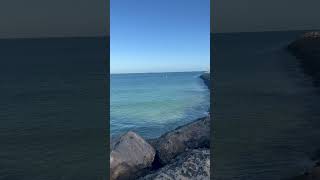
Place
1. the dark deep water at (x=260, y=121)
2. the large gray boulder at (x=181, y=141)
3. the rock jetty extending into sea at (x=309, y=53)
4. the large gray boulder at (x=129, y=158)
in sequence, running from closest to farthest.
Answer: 1. the dark deep water at (x=260, y=121)
2. the rock jetty extending into sea at (x=309, y=53)
3. the large gray boulder at (x=129, y=158)
4. the large gray boulder at (x=181, y=141)

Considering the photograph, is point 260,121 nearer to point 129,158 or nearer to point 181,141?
point 129,158

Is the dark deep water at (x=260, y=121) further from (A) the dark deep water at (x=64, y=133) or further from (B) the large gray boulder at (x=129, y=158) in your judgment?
(B) the large gray boulder at (x=129, y=158)

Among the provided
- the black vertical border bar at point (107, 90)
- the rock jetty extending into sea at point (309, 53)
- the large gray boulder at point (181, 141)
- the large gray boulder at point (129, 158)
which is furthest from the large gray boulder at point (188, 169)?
the rock jetty extending into sea at point (309, 53)

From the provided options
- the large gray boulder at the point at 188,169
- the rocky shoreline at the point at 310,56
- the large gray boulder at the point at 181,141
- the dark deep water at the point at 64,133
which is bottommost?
the large gray boulder at the point at 188,169

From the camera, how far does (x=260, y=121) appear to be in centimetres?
283

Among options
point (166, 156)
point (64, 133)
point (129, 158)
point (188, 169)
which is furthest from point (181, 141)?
point (64, 133)

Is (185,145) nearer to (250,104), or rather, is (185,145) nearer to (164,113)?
(250,104)

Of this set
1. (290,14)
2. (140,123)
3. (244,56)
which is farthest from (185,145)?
(140,123)

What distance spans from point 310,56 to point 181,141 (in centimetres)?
236

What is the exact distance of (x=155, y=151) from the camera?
5.25 meters

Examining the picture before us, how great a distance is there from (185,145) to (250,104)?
2.61 m

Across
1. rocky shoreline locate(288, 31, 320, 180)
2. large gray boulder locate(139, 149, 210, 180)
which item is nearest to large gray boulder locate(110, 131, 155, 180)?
large gray boulder locate(139, 149, 210, 180)

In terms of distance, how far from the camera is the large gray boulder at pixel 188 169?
423cm

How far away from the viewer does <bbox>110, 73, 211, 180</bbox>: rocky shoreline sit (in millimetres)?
4316
